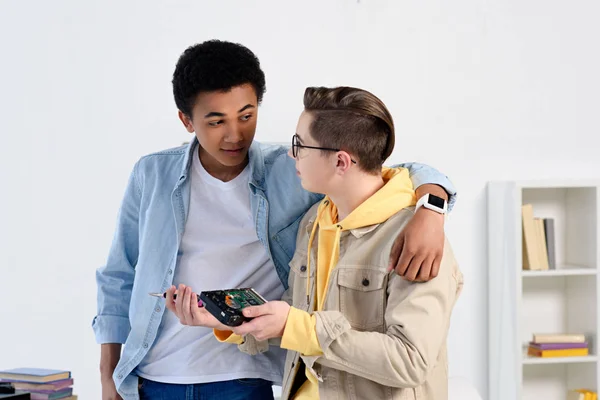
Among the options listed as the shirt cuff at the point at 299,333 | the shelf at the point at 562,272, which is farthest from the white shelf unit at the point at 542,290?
the shirt cuff at the point at 299,333

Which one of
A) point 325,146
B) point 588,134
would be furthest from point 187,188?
point 588,134

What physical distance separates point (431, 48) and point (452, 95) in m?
0.28

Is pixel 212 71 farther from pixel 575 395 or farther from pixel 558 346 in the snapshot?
pixel 575 395

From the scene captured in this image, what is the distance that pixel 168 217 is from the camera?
1913 mm

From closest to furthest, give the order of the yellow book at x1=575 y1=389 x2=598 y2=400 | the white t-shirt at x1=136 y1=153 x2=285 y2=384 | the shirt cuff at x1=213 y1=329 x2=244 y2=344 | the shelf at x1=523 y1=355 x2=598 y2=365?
the shirt cuff at x1=213 y1=329 x2=244 y2=344
the white t-shirt at x1=136 y1=153 x2=285 y2=384
the shelf at x1=523 y1=355 x2=598 y2=365
the yellow book at x1=575 y1=389 x2=598 y2=400

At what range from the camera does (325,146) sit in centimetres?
171

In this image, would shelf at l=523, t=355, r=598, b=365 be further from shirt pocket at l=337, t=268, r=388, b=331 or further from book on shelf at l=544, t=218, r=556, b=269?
shirt pocket at l=337, t=268, r=388, b=331

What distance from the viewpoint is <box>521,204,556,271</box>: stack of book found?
390 centimetres

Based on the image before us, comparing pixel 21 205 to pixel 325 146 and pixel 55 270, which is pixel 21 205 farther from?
pixel 325 146

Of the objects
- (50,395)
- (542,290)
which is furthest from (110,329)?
(542,290)

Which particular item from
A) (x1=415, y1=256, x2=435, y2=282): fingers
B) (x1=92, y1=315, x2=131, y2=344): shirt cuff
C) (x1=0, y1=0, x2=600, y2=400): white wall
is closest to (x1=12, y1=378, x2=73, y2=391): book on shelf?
(x1=92, y1=315, x2=131, y2=344): shirt cuff

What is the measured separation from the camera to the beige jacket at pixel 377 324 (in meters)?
1.51

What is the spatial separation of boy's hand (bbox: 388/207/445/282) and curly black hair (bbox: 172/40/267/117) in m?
0.56

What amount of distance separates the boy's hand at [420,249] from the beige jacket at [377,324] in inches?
1.2
